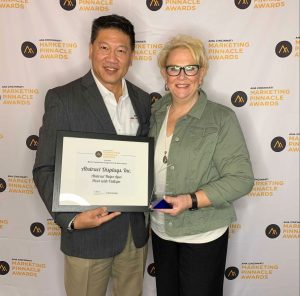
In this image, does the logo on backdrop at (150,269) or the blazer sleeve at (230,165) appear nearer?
the blazer sleeve at (230,165)

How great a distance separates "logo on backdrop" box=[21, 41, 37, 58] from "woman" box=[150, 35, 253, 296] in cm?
93

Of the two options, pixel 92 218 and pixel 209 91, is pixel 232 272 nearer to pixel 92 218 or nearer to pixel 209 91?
pixel 209 91

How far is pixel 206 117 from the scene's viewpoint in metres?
1.50

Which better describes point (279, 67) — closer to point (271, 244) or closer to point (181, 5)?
point (181, 5)

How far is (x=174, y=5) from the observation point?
1.97 metres

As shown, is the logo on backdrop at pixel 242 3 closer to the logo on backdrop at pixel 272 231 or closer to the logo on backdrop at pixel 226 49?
the logo on backdrop at pixel 226 49

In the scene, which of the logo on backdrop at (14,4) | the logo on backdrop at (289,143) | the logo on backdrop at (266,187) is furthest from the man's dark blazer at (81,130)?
the logo on backdrop at (289,143)

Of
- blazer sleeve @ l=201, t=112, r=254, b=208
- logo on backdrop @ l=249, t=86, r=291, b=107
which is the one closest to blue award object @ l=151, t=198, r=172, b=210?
blazer sleeve @ l=201, t=112, r=254, b=208

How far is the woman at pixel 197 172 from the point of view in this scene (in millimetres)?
1448

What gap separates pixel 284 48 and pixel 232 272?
151 cm

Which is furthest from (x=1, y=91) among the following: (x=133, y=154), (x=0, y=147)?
(x=133, y=154)

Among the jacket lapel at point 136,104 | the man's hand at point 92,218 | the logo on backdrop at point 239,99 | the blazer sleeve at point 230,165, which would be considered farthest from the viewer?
the logo on backdrop at point 239,99

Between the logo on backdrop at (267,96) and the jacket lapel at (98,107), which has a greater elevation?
the logo on backdrop at (267,96)

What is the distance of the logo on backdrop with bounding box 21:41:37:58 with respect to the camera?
6.63ft
